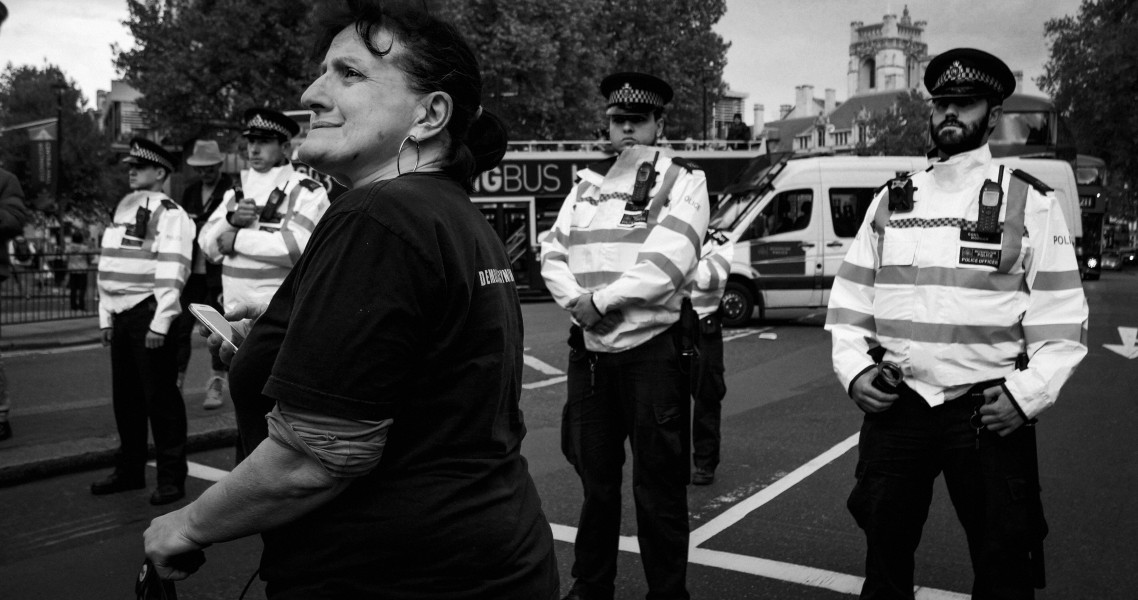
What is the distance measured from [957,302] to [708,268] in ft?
10.5

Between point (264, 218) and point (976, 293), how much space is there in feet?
12.8

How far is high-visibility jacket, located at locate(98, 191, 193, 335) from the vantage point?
19.0ft

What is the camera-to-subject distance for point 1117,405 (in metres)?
8.98

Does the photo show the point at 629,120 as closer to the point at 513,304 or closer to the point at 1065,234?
the point at 1065,234

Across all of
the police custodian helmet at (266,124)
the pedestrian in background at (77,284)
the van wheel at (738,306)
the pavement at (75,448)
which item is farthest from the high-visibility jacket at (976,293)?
the pedestrian in background at (77,284)

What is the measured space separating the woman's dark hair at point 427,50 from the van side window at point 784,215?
47.1 feet

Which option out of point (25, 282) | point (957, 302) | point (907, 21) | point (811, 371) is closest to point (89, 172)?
point (25, 282)

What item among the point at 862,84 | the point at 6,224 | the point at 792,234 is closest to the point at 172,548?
the point at 6,224

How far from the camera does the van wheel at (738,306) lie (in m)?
15.8

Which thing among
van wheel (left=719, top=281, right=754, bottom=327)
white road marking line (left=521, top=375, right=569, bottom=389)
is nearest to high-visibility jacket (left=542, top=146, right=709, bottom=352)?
white road marking line (left=521, top=375, right=569, bottom=389)

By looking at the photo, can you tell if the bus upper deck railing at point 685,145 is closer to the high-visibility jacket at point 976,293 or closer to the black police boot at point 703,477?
the black police boot at point 703,477

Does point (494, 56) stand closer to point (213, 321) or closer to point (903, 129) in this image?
point (213, 321)

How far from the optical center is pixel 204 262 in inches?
322

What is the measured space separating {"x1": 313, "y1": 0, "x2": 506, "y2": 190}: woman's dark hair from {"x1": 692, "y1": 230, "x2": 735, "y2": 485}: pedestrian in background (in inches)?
172
